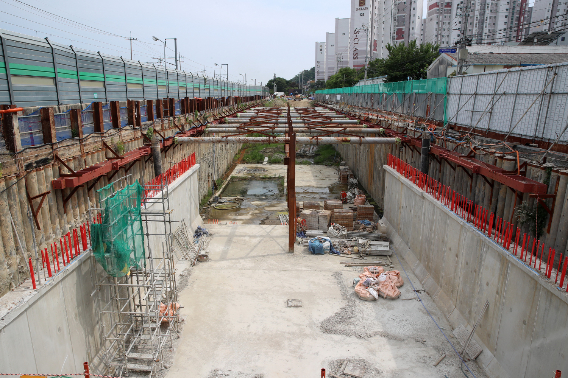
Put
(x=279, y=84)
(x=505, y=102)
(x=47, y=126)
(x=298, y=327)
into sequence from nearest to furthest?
(x=47, y=126) → (x=298, y=327) → (x=505, y=102) → (x=279, y=84)

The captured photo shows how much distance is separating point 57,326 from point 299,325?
20.3ft

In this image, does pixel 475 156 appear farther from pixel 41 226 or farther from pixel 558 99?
pixel 41 226

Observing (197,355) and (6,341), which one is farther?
(197,355)

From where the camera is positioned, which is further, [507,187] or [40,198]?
[507,187]

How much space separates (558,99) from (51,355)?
45.7ft

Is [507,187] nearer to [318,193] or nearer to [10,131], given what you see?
[10,131]

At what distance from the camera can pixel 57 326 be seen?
751 cm

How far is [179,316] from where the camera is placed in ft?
37.2

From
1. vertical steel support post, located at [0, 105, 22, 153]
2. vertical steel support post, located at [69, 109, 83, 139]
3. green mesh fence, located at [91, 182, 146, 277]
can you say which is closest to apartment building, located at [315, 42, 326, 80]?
vertical steel support post, located at [69, 109, 83, 139]

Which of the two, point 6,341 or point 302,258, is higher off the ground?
point 6,341

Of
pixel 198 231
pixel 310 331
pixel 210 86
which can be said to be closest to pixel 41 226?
pixel 310 331

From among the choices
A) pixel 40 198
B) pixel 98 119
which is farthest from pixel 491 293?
pixel 98 119

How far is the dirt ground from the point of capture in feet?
30.2

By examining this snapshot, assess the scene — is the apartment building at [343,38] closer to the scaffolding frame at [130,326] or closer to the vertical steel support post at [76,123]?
the vertical steel support post at [76,123]
